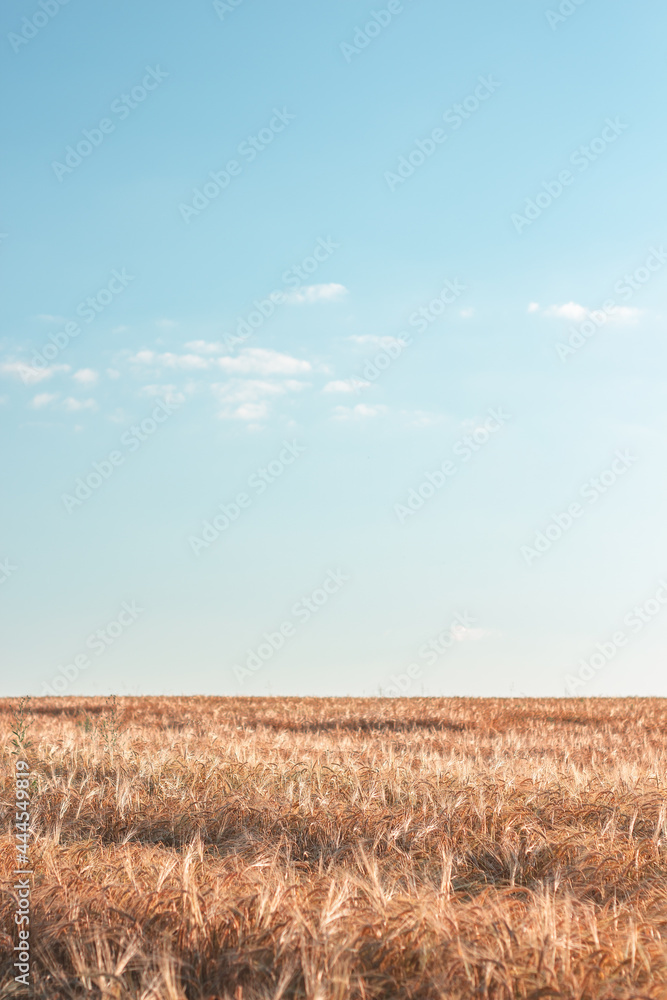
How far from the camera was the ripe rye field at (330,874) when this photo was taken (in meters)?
3.63

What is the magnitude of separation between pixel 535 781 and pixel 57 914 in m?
5.30

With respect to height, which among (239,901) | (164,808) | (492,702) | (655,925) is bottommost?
(655,925)

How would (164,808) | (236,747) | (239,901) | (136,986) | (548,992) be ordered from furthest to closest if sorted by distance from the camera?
(236,747) → (164,808) → (239,901) → (136,986) → (548,992)

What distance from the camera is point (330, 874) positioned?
17.9ft

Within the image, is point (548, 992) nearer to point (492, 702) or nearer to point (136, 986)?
point (136, 986)

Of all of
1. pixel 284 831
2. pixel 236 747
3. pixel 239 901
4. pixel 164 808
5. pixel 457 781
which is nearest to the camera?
pixel 239 901

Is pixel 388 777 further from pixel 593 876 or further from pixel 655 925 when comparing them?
pixel 655 925

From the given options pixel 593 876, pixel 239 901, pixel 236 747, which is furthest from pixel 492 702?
pixel 239 901

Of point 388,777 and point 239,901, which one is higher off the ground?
point 388,777

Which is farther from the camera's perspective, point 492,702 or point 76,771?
point 492,702

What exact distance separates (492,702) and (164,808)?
21.5 m

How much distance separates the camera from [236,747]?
10.3 metres

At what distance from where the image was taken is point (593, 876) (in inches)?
224

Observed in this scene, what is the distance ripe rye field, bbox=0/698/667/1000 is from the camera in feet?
11.9
